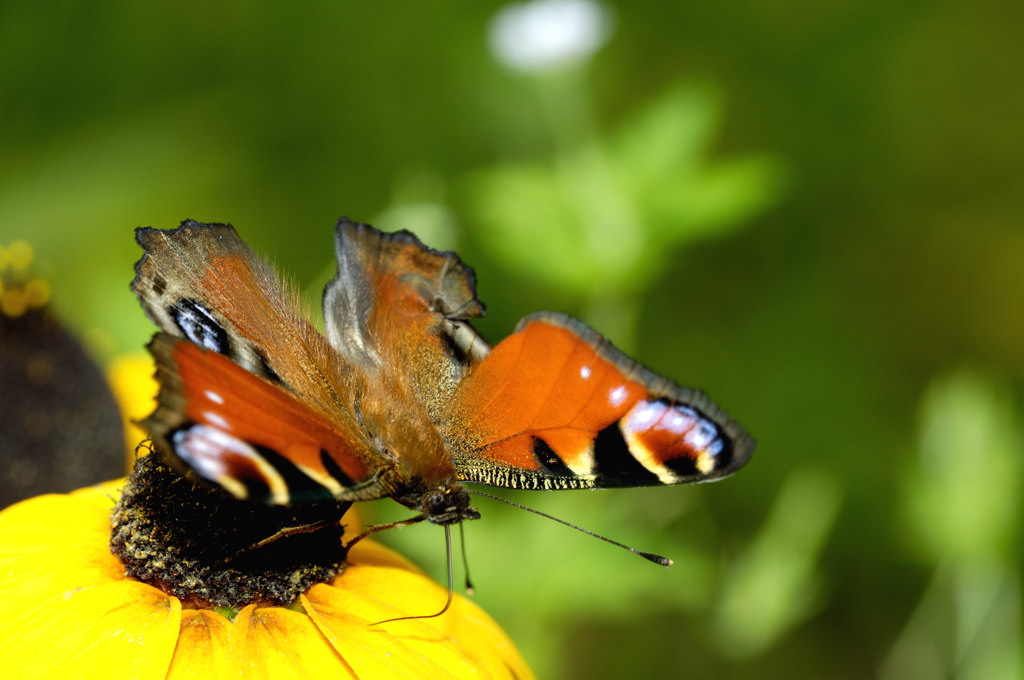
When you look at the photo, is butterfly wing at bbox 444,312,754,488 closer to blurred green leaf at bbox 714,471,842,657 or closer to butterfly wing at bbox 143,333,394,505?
butterfly wing at bbox 143,333,394,505

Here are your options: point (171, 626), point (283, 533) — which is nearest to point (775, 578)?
point (283, 533)

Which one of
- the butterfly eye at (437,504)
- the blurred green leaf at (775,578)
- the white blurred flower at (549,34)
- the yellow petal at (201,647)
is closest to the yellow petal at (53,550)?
the yellow petal at (201,647)

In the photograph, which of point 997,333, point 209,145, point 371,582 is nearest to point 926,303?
point 997,333

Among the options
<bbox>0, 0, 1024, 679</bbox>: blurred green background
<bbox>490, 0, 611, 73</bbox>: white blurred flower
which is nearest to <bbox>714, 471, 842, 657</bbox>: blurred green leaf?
<bbox>0, 0, 1024, 679</bbox>: blurred green background

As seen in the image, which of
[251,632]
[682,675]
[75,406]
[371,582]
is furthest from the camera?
[682,675]

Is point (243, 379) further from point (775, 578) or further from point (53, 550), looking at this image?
point (775, 578)

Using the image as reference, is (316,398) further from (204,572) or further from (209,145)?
(209,145)

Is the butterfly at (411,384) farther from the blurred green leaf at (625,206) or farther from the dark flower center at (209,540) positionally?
the blurred green leaf at (625,206)
